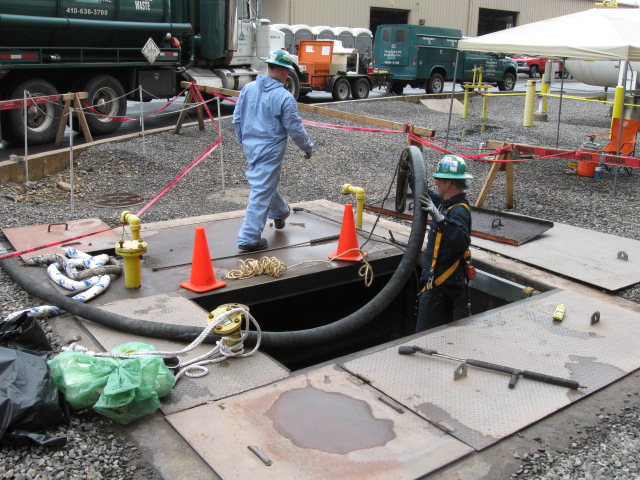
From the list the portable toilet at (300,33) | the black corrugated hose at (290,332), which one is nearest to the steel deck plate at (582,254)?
the black corrugated hose at (290,332)

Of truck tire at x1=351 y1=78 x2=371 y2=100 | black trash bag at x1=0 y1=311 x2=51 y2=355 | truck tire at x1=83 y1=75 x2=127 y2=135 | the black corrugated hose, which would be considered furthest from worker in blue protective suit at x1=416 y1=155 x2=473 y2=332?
truck tire at x1=351 y1=78 x2=371 y2=100

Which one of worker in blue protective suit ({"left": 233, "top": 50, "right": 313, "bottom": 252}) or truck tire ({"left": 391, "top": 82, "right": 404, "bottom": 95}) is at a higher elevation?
truck tire ({"left": 391, "top": 82, "right": 404, "bottom": 95})

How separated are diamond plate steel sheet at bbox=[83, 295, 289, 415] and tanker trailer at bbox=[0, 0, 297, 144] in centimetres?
700

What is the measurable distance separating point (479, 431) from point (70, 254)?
143 inches

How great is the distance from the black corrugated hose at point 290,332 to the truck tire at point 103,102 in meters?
8.75

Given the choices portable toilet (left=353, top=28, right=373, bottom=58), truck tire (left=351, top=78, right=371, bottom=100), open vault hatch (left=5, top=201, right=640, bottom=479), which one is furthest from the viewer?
portable toilet (left=353, top=28, right=373, bottom=58)

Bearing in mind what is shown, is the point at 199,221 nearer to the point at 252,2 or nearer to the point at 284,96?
the point at 284,96

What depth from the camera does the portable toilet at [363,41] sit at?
31503mm

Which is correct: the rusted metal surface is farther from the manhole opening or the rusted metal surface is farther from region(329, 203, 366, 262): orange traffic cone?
the manhole opening

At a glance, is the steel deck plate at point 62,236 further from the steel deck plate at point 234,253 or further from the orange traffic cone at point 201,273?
the orange traffic cone at point 201,273

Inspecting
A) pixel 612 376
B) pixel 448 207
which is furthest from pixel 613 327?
pixel 448 207

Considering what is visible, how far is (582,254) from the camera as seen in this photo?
613 cm

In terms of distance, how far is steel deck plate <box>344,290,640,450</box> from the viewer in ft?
11.2

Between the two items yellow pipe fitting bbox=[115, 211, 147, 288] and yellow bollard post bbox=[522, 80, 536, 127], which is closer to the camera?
yellow pipe fitting bbox=[115, 211, 147, 288]
